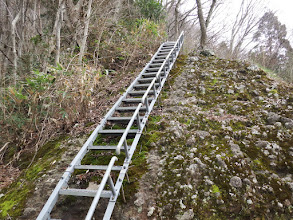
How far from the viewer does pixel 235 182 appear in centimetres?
258

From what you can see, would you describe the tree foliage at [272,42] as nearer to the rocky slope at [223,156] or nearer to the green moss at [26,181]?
the rocky slope at [223,156]

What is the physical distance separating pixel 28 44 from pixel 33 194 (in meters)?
6.63

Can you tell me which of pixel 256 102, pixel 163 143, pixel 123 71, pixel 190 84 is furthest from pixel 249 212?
pixel 123 71

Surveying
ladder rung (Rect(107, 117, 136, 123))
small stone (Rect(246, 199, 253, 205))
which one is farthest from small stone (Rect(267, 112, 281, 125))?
ladder rung (Rect(107, 117, 136, 123))

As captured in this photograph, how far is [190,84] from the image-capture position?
570 centimetres

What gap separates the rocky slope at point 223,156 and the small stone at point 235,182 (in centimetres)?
1

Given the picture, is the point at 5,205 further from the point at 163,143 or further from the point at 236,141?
the point at 236,141

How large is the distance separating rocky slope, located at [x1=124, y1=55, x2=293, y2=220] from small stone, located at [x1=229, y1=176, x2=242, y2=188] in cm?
1

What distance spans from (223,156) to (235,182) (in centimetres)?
52

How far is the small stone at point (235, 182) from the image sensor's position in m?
2.55

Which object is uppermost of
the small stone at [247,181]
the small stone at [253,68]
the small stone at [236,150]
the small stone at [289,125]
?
the small stone at [253,68]

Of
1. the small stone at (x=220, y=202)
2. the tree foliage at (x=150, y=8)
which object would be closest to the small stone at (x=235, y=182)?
the small stone at (x=220, y=202)

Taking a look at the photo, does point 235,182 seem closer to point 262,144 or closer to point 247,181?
point 247,181

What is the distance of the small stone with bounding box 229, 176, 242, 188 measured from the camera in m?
2.55
